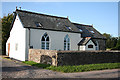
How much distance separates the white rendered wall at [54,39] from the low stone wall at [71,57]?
2.33 metres

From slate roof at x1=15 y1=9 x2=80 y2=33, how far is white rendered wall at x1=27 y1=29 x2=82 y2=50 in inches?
28.3

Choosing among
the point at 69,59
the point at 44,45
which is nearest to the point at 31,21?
the point at 44,45

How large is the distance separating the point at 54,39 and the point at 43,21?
365 centimetres

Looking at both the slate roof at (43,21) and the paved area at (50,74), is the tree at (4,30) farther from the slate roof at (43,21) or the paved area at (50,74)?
the paved area at (50,74)

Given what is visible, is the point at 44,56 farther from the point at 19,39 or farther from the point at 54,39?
the point at 19,39

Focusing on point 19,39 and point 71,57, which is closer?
point 71,57

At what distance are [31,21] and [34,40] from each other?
321 centimetres

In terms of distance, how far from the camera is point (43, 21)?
22609mm

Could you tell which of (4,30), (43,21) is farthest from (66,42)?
(4,30)

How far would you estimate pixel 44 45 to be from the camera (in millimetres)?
20984

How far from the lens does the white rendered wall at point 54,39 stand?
20.0 meters

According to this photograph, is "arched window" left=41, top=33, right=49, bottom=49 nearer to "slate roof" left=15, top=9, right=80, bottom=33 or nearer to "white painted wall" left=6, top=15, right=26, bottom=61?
"slate roof" left=15, top=9, right=80, bottom=33

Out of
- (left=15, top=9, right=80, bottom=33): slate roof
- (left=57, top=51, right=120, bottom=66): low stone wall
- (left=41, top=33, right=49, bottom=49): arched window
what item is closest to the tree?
(left=15, top=9, right=80, bottom=33): slate roof

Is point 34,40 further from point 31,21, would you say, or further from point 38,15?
point 38,15
